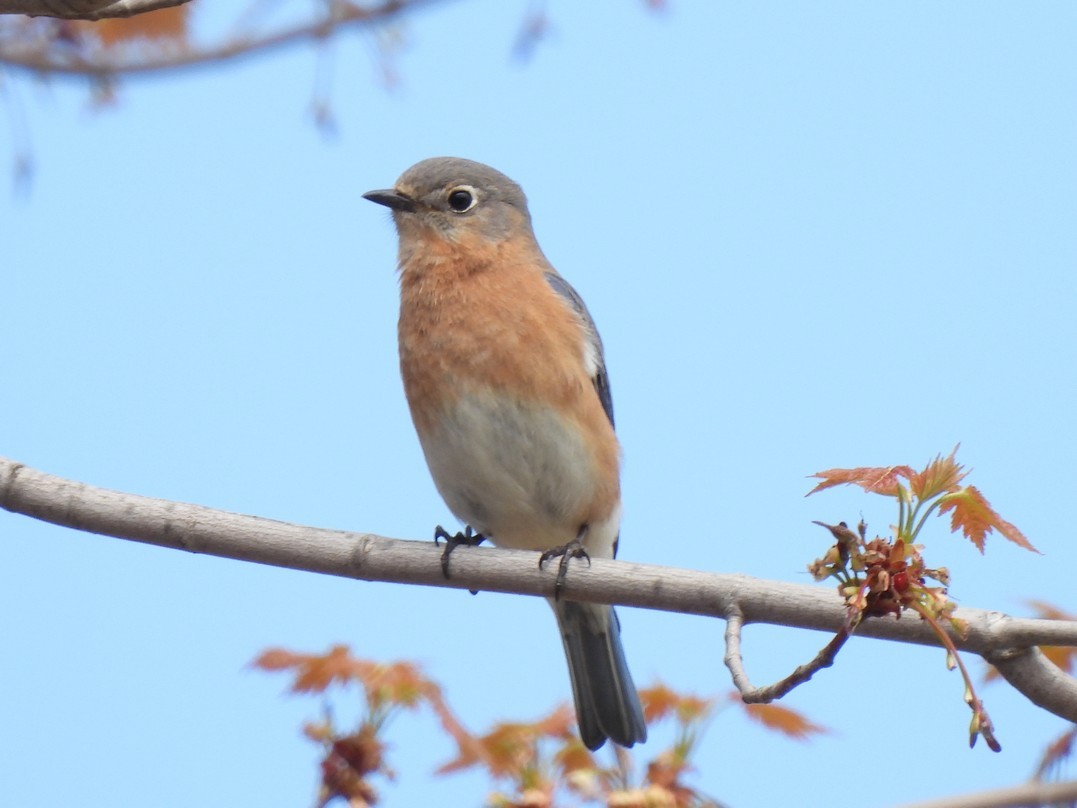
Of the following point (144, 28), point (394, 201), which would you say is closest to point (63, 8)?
point (144, 28)

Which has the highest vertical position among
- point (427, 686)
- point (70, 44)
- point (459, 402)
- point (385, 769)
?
point (70, 44)

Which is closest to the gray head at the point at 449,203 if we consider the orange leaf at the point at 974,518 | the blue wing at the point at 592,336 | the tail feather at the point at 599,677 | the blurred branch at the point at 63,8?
the blue wing at the point at 592,336

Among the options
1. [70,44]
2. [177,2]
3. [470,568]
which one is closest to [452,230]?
[70,44]

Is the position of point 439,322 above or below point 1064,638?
above

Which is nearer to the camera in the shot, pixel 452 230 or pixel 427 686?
pixel 427 686

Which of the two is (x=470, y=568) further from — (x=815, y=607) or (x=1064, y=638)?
(x=1064, y=638)

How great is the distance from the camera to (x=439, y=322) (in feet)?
20.7

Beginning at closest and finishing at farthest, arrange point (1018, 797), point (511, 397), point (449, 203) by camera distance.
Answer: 1. point (1018, 797)
2. point (511, 397)
3. point (449, 203)

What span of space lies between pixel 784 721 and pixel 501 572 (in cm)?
113

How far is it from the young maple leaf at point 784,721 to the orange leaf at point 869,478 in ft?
3.65

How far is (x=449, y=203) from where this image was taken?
6945 millimetres

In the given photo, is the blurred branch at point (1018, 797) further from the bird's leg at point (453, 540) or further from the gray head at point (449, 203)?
the gray head at point (449, 203)

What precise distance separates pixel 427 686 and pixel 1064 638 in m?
2.03

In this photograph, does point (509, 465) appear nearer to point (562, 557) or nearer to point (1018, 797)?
point (562, 557)
